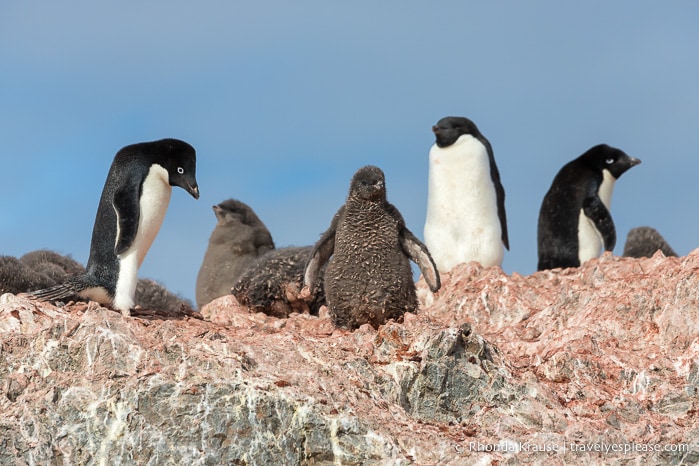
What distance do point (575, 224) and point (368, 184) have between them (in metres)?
7.53

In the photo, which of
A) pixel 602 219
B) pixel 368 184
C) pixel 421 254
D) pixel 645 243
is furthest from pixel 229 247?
pixel 645 243

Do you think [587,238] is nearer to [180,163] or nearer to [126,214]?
[180,163]

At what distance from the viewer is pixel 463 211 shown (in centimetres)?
1468

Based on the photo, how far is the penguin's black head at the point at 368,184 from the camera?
9.34 metres

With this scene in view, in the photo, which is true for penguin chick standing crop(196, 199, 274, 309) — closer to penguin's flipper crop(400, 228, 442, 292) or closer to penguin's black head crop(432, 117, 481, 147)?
penguin's black head crop(432, 117, 481, 147)

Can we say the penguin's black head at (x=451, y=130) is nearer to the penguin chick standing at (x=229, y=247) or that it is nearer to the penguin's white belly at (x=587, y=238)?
the penguin's white belly at (x=587, y=238)

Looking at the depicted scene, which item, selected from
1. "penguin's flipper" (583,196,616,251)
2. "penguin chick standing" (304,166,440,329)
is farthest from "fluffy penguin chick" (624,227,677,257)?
"penguin chick standing" (304,166,440,329)

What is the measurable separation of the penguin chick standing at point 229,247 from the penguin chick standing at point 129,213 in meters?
3.78

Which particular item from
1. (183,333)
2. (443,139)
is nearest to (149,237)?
(183,333)

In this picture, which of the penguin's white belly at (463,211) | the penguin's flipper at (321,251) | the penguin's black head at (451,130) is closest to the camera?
the penguin's flipper at (321,251)

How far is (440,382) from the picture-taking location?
7883 millimetres

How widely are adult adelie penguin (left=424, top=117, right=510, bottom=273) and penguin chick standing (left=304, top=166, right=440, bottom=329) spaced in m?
5.03

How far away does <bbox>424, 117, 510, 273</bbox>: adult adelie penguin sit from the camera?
14.6 meters

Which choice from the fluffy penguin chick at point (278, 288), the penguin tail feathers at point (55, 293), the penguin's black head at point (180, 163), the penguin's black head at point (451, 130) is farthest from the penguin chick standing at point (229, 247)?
the penguin tail feathers at point (55, 293)
